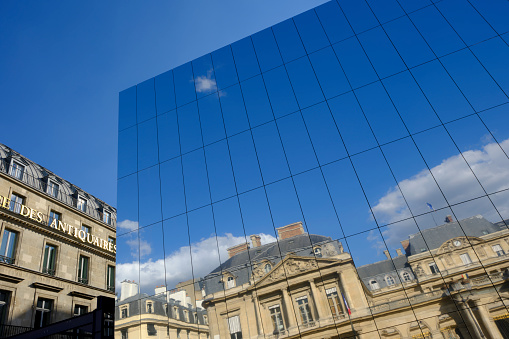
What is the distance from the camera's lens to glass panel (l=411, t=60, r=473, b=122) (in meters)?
17.5

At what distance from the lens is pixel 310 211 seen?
1717 centimetres

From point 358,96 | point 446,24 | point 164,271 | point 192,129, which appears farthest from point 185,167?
point 446,24

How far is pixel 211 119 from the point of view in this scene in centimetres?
2244

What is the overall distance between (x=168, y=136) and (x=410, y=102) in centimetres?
1521

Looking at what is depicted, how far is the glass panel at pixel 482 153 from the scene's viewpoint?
1552 cm

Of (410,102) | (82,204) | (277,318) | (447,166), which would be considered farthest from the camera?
(82,204)

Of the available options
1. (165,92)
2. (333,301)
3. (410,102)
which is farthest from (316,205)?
(165,92)

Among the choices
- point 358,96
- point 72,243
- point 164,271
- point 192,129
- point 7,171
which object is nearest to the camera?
point 164,271

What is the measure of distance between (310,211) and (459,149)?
787 cm

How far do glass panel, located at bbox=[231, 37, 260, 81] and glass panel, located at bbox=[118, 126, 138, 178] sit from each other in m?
8.83

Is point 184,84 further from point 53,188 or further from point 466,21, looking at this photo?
point 466,21

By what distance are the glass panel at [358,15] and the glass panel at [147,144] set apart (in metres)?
15.1

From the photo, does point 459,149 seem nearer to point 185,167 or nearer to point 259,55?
point 259,55

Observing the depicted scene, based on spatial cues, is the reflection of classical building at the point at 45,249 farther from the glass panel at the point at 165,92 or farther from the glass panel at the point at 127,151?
the glass panel at the point at 165,92
